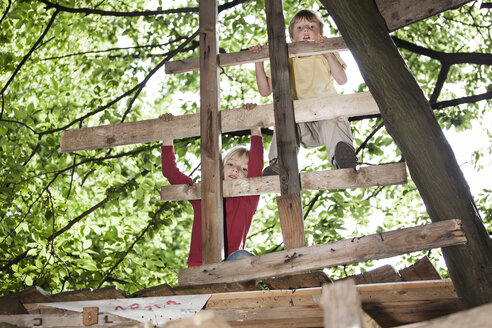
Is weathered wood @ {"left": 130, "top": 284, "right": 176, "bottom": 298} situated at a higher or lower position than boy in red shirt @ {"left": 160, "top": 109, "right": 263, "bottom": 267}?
lower

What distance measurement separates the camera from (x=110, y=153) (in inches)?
301

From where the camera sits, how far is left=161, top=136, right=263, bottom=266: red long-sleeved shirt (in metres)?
4.40

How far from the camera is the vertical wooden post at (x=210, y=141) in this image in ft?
11.9

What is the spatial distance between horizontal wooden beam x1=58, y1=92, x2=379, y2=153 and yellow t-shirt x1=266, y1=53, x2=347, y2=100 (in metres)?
0.90

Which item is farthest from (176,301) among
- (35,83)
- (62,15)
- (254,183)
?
(35,83)

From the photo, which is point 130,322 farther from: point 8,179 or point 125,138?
point 8,179

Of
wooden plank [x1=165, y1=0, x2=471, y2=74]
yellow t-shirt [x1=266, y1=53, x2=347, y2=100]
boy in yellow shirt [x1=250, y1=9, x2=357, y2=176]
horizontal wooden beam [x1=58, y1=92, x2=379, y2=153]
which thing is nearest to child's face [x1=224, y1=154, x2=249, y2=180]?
boy in yellow shirt [x1=250, y1=9, x2=357, y2=176]

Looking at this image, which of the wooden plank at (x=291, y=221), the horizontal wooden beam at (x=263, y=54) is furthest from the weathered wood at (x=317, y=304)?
the horizontal wooden beam at (x=263, y=54)

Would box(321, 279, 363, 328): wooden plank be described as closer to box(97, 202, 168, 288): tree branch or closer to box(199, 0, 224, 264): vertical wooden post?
box(199, 0, 224, 264): vertical wooden post

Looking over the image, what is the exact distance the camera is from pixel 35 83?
9.94 m

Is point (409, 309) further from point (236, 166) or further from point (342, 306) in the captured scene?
point (236, 166)

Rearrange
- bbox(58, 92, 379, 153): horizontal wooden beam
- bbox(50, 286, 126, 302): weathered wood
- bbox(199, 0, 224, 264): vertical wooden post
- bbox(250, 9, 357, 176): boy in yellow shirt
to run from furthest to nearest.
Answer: bbox(250, 9, 357, 176): boy in yellow shirt → bbox(58, 92, 379, 153): horizontal wooden beam → bbox(199, 0, 224, 264): vertical wooden post → bbox(50, 286, 126, 302): weathered wood

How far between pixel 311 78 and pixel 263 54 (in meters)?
0.77

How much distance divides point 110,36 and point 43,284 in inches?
157
